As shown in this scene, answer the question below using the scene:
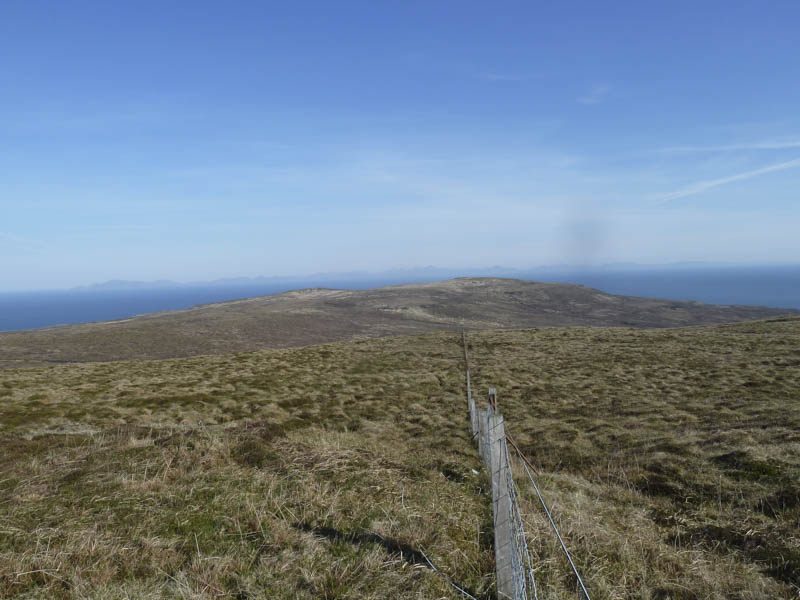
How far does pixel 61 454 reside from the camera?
Result: 8844mm

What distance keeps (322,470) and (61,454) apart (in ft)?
19.6

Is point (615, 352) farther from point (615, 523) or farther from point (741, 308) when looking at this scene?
point (741, 308)

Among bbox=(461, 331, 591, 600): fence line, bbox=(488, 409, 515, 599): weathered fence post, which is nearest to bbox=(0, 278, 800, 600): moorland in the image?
bbox=(461, 331, 591, 600): fence line

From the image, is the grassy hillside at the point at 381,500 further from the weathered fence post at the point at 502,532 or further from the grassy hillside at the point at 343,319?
the grassy hillside at the point at 343,319

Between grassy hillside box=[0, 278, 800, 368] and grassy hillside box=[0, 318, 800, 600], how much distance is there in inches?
1719

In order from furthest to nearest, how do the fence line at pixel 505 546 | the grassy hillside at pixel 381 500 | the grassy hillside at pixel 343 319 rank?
the grassy hillside at pixel 343 319 → the grassy hillside at pixel 381 500 → the fence line at pixel 505 546

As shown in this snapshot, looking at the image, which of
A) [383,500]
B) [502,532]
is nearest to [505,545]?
[502,532]

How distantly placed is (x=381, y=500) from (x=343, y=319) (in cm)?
8538

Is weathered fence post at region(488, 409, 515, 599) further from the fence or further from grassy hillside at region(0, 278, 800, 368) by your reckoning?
grassy hillside at region(0, 278, 800, 368)

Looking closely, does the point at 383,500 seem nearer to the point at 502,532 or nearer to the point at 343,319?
the point at 502,532

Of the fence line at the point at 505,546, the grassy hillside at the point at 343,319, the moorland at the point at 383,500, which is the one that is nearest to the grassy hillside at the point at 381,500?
the moorland at the point at 383,500

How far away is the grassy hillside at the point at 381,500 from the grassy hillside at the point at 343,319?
43.7m

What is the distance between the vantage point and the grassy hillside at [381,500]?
193 inches

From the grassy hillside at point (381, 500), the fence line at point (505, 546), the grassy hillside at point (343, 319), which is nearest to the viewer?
the fence line at point (505, 546)
